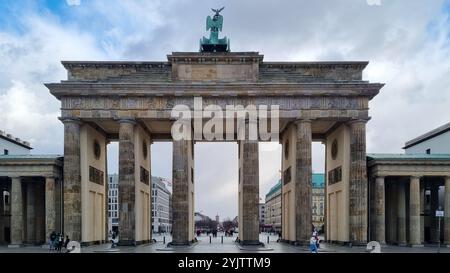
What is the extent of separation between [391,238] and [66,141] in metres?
33.7

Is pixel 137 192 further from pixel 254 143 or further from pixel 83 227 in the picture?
pixel 254 143

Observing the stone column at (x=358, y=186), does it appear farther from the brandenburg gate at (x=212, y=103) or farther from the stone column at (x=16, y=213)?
the stone column at (x=16, y=213)

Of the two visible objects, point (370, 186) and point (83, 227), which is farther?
point (370, 186)

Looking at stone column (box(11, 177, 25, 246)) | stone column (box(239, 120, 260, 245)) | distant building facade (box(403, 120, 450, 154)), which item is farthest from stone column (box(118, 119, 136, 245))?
distant building facade (box(403, 120, 450, 154))

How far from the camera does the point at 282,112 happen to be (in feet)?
150

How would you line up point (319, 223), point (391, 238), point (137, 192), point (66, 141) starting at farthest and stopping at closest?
point (319, 223) → point (391, 238) → point (137, 192) → point (66, 141)

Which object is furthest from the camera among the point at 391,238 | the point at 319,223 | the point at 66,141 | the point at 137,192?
the point at 319,223

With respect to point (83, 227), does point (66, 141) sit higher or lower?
higher

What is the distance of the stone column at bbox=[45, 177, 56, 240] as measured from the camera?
46656 millimetres

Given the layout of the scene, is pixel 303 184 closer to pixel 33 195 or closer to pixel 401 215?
pixel 401 215

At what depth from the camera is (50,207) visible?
155 ft

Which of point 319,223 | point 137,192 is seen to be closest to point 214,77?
point 137,192

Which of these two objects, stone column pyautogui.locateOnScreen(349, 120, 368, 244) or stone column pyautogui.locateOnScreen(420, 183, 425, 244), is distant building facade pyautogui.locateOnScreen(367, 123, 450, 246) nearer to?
stone column pyautogui.locateOnScreen(420, 183, 425, 244)

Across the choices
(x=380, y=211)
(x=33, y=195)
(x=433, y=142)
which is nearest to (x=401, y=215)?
(x=380, y=211)
